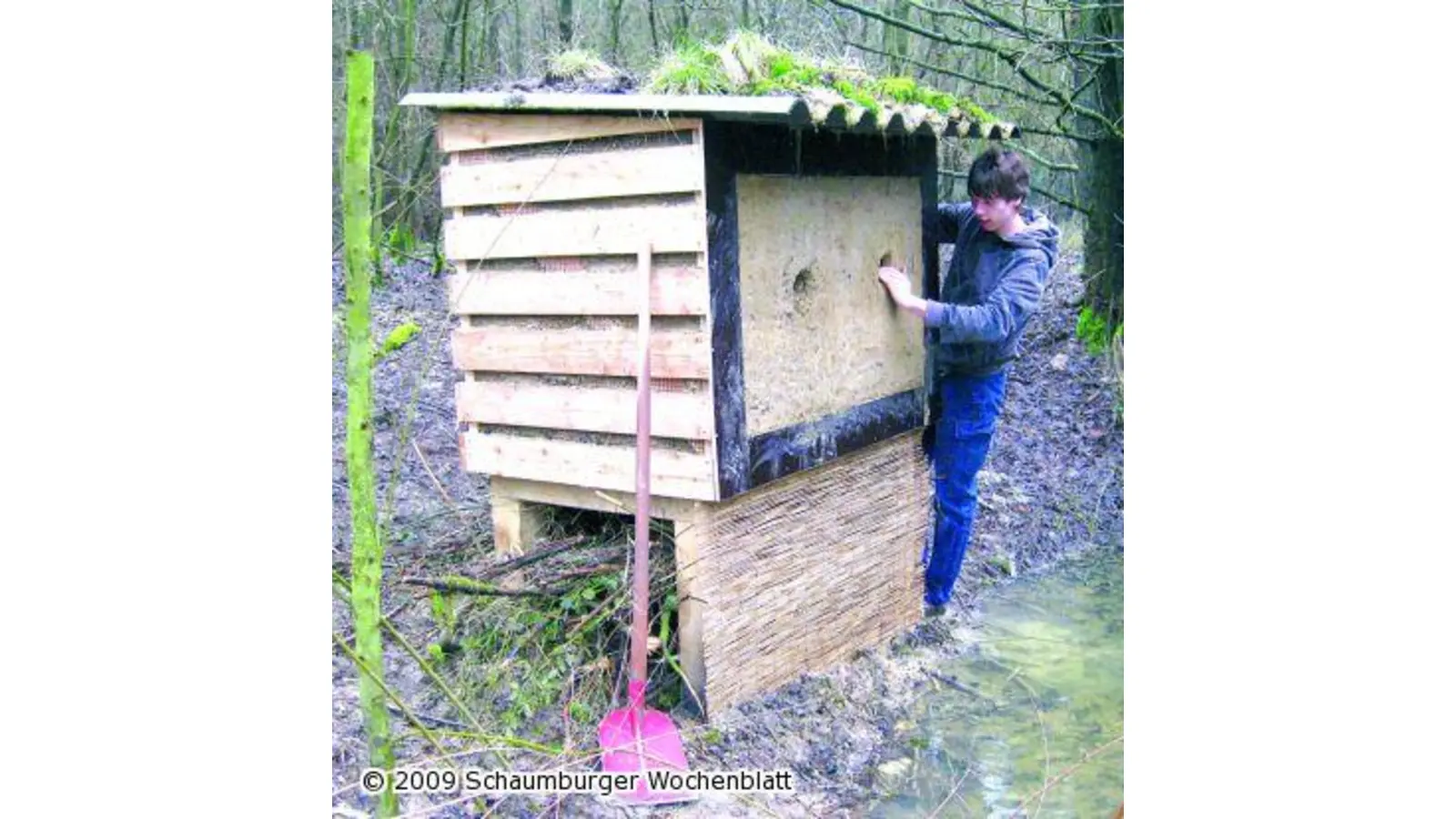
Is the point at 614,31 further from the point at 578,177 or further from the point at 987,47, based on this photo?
the point at 987,47

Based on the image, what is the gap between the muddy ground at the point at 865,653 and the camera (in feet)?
11.7

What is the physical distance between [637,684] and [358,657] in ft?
3.89

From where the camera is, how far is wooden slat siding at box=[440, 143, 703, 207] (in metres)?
3.39

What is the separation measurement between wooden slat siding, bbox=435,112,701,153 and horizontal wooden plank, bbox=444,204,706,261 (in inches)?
8.4

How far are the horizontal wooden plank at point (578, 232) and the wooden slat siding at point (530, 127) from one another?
0.21 m

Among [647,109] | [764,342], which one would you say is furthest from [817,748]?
[647,109]

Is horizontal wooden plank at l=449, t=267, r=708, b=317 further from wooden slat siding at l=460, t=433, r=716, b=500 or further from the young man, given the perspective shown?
the young man

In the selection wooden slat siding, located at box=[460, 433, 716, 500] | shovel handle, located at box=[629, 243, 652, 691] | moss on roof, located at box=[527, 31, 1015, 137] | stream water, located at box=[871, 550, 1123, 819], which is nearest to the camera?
moss on roof, located at box=[527, 31, 1015, 137]

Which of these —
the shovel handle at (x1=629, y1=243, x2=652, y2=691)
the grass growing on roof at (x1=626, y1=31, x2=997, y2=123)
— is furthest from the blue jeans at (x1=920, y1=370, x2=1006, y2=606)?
the shovel handle at (x1=629, y1=243, x2=652, y2=691)

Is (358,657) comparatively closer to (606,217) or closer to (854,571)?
(606,217)

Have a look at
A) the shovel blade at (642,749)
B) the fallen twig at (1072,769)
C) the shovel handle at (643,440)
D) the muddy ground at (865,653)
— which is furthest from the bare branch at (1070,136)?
the shovel blade at (642,749)

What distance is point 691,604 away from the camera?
A: 3723mm

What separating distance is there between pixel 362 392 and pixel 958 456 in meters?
2.66

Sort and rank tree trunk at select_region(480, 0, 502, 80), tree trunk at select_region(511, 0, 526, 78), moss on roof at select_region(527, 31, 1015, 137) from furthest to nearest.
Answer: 1. tree trunk at select_region(511, 0, 526, 78)
2. tree trunk at select_region(480, 0, 502, 80)
3. moss on roof at select_region(527, 31, 1015, 137)
